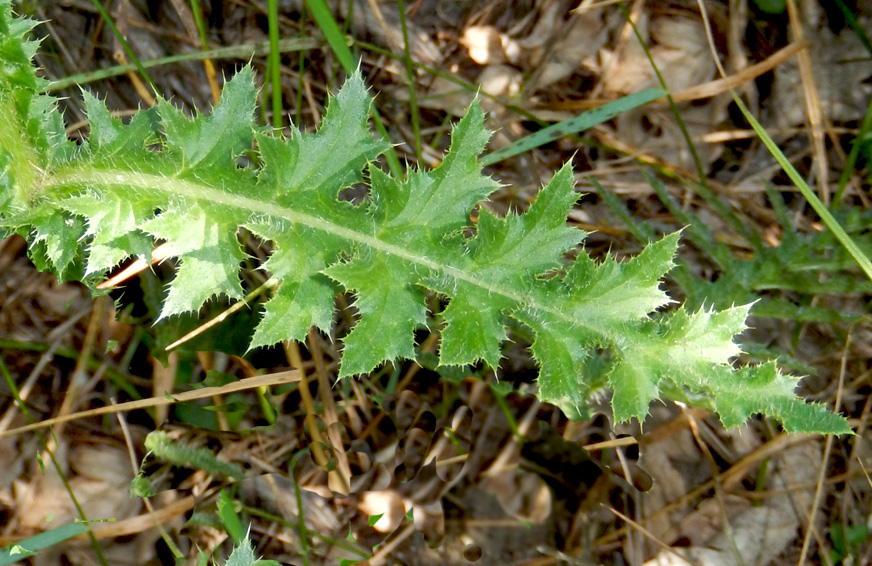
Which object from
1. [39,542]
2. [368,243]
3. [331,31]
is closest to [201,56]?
[331,31]

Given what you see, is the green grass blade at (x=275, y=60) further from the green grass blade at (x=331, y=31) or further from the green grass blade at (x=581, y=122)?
the green grass blade at (x=581, y=122)

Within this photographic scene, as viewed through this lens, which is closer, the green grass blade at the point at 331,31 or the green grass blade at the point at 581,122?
the green grass blade at the point at 331,31

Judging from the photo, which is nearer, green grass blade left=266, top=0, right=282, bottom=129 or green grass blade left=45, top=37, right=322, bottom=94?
green grass blade left=266, top=0, right=282, bottom=129

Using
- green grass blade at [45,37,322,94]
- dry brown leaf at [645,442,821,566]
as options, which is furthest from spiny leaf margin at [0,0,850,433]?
dry brown leaf at [645,442,821,566]

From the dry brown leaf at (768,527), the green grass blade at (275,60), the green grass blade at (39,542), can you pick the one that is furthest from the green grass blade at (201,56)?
the dry brown leaf at (768,527)

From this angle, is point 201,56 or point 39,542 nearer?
point 39,542

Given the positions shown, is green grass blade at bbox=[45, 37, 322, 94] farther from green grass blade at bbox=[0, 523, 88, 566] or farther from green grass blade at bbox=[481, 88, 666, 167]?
green grass blade at bbox=[0, 523, 88, 566]

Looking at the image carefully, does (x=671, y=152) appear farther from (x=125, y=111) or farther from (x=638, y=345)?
(x=125, y=111)

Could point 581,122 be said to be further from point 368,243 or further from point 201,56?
point 201,56

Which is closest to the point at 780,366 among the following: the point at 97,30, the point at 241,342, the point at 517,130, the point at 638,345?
the point at 638,345
